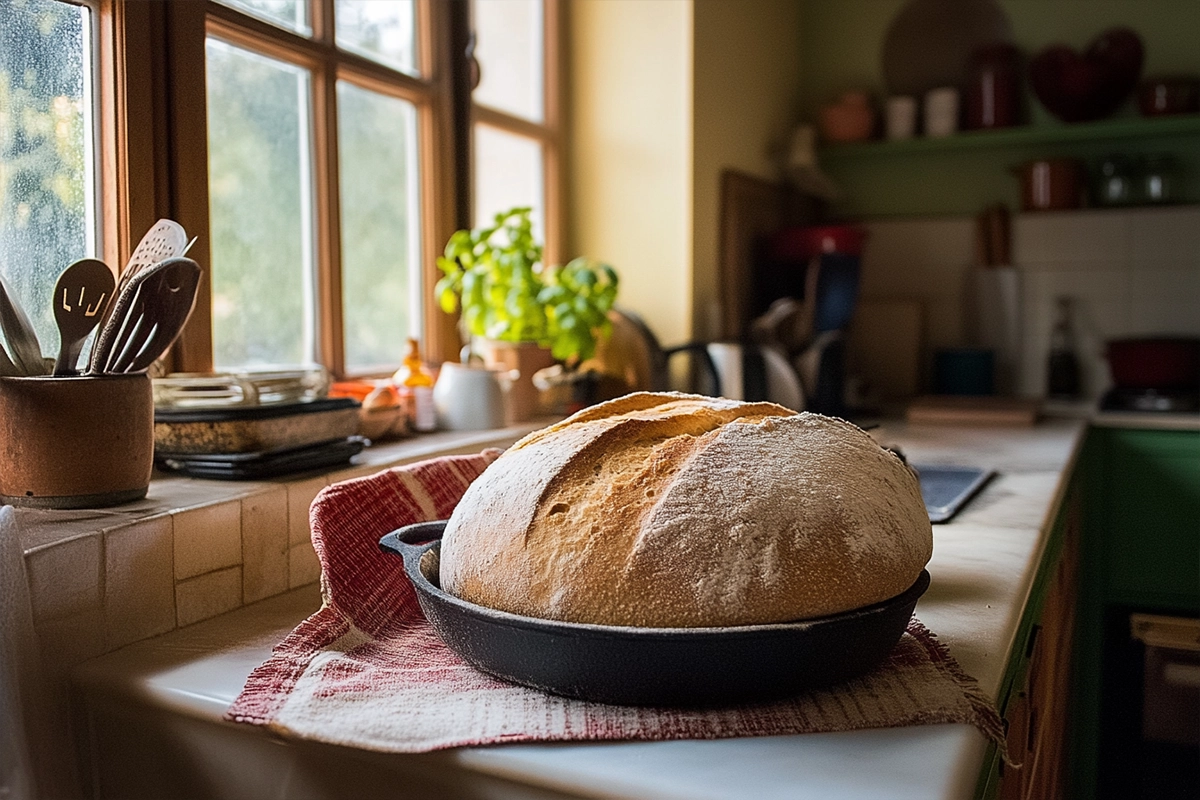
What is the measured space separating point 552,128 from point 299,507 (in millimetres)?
1627

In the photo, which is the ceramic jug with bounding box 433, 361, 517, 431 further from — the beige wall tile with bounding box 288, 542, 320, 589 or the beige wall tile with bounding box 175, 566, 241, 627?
the beige wall tile with bounding box 175, 566, 241, 627

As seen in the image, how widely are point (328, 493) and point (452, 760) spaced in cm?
36

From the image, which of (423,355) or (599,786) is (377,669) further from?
(423,355)

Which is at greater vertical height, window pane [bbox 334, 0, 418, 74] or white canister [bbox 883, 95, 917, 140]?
white canister [bbox 883, 95, 917, 140]

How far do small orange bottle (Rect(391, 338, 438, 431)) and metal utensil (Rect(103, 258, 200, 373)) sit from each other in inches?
27.4

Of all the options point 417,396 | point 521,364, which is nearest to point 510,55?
point 521,364

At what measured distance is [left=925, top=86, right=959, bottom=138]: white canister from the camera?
3174 millimetres

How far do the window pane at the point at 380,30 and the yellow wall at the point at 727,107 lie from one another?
76 centimetres

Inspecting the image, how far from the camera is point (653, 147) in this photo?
2500 mm

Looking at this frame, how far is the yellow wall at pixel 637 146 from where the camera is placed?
246 cm

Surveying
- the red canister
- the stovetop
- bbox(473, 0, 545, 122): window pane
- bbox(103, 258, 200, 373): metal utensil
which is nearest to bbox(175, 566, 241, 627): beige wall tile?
bbox(103, 258, 200, 373): metal utensil

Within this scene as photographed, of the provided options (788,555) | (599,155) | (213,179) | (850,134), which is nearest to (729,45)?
(599,155)

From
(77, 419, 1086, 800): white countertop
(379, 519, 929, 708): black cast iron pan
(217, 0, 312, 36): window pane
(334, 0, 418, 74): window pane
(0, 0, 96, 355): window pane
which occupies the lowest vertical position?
(77, 419, 1086, 800): white countertop

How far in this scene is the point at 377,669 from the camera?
80 centimetres
